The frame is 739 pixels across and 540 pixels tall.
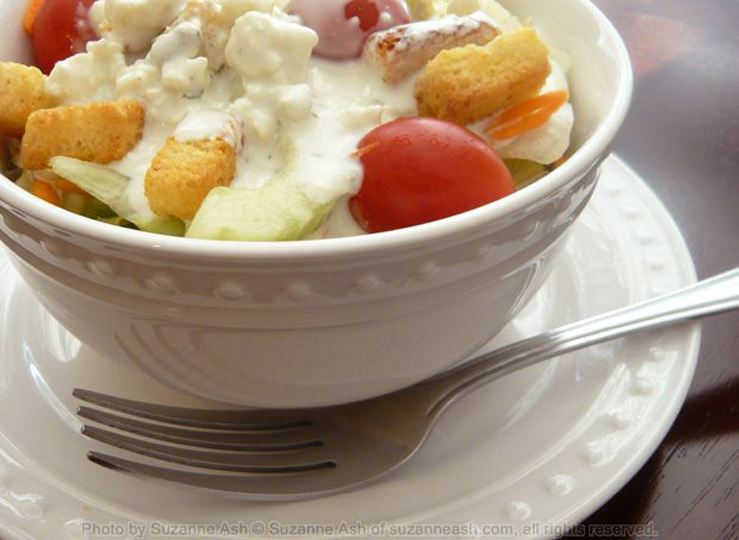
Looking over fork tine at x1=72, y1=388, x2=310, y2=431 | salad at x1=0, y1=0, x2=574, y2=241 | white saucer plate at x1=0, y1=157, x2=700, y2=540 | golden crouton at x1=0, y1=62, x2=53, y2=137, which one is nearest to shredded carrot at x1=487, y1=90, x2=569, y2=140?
salad at x1=0, y1=0, x2=574, y2=241

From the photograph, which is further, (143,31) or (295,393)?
(143,31)

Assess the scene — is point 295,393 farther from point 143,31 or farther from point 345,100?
point 143,31

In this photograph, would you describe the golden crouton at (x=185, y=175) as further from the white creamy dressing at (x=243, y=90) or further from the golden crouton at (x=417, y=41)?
the golden crouton at (x=417, y=41)

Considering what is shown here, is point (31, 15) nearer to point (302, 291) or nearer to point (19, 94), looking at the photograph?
point (19, 94)

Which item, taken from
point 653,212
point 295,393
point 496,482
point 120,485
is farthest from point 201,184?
point 653,212

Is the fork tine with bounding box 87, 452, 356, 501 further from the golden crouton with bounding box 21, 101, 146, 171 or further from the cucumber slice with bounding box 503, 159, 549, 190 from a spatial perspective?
the cucumber slice with bounding box 503, 159, 549, 190

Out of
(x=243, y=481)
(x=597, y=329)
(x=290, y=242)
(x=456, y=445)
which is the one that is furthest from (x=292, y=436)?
(x=597, y=329)
